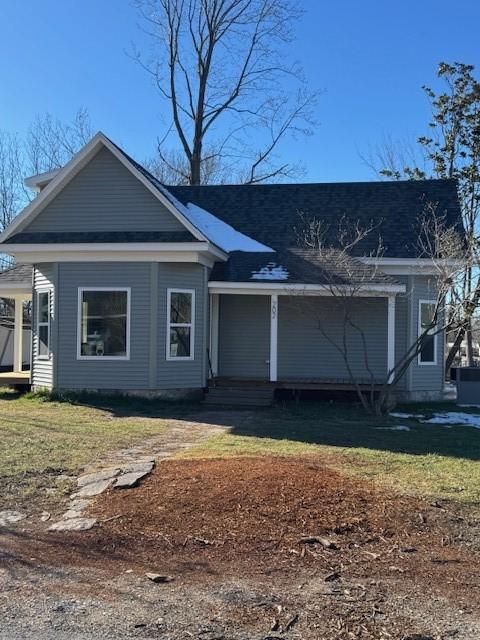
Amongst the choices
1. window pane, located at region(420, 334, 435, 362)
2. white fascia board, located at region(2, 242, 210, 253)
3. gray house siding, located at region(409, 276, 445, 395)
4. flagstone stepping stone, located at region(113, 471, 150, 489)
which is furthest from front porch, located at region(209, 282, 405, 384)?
flagstone stepping stone, located at region(113, 471, 150, 489)

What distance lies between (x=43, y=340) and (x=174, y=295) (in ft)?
11.4

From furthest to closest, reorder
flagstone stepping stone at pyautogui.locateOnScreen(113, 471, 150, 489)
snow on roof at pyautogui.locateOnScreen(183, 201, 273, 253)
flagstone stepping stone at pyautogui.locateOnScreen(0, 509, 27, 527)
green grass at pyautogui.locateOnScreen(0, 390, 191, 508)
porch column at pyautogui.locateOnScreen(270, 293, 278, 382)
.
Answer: snow on roof at pyautogui.locateOnScreen(183, 201, 273, 253) → porch column at pyautogui.locateOnScreen(270, 293, 278, 382) → green grass at pyautogui.locateOnScreen(0, 390, 191, 508) → flagstone stepping stone at pyautogui.locateOnScreen(113, 471, 150, 489) → flagstone stepping stone at pyautogui.locateOnScreen(0, 509, 27, 527)

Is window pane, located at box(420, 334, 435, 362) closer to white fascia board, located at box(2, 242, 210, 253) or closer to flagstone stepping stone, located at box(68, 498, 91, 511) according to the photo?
white fascia board, located at box(2, 242, 210, 253)

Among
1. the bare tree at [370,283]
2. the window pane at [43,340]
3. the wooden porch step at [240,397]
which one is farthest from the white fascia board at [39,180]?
the wooden porch step at [240,397]

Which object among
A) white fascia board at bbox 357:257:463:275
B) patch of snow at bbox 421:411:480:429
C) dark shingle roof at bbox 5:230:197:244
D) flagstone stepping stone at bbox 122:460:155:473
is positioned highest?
dark shingle roof at bbox 5:230:197:244

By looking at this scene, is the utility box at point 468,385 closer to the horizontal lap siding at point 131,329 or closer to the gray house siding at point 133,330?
the gray house siding at point 133,330

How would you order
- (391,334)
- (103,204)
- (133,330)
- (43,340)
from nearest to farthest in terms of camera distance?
(133,330), (391,334), (103,204), (43,340)

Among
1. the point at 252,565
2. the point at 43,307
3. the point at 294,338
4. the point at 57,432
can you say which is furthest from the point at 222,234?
the point at 252,565

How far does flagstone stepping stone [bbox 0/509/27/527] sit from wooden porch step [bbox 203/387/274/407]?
8.42 m

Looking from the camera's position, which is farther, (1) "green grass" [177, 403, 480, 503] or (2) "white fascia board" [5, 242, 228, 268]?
(2) "white fascia board" [5, 242, 228, 268]

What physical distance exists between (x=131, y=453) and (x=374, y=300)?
897 centimetres

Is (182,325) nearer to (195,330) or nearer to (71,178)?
(195,330)

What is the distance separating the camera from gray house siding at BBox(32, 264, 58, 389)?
14.4m

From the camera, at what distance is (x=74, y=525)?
18.0ft
